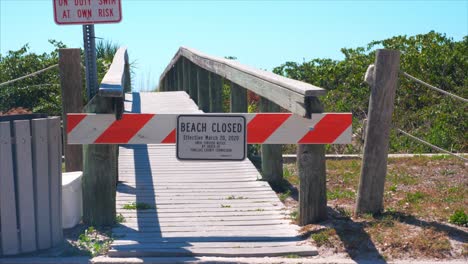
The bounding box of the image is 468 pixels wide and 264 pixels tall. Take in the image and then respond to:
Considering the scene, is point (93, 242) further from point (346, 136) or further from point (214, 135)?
point (346, 136)

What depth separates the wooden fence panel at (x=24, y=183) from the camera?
5391 mm

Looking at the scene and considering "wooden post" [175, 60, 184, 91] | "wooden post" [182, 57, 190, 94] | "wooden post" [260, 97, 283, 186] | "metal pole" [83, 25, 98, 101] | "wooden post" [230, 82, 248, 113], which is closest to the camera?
"metal pole" [83, 25, 98, 101]

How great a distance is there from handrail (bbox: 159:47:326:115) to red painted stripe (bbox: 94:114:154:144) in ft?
3.78

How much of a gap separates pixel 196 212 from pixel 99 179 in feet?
3.38

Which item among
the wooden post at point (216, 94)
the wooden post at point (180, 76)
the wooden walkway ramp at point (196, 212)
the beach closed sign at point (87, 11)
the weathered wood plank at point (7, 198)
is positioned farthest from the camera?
the wooden post at point (180, 76)

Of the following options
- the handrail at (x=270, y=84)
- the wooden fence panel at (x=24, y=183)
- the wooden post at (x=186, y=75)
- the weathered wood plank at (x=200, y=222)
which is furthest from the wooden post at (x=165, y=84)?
the wooden fence panel at (x=24, y=183)

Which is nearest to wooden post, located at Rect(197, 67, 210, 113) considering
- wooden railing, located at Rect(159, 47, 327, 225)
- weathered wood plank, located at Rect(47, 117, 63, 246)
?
wooden railing, located at Rect(159, 47, 327, 225)

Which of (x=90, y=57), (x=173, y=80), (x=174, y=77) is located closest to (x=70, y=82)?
(x=90, y=57)

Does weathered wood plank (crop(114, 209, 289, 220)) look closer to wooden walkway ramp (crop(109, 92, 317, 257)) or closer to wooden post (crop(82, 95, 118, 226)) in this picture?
wooden walkway ramp (crop(109, 92, 317, 257))

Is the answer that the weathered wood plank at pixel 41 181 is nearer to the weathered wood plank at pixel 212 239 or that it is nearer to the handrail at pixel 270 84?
the weathered wood plank at pixel 212 239

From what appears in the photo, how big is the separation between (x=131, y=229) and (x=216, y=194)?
142cm

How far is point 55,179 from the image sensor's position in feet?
18.6

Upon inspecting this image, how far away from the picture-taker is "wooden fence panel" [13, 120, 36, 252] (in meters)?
5.39

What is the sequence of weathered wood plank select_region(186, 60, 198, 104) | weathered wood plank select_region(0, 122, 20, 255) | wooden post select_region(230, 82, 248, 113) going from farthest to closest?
weathered wood plank select_region(186, 60, 198, 104), wooden post select_region(230, 82, 248, 113), weathered wood plank select_region(0, 122, 20, 255)
